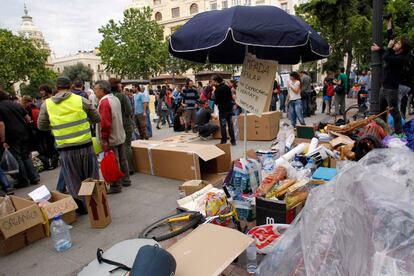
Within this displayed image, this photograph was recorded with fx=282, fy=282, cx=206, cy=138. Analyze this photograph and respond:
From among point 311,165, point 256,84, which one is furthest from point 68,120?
point 311,165

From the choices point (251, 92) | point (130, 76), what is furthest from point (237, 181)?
point (130, 76)

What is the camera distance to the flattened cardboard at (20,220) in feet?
10.1

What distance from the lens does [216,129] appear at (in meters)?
8.28

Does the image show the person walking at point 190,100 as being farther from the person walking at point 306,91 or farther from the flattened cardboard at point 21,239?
the flattened cardboard at point 21,239

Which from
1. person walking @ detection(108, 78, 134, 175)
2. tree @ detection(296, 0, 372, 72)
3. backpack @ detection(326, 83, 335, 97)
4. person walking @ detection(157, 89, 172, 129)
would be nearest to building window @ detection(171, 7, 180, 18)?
tree @ detection(296, 0, 372, 72)

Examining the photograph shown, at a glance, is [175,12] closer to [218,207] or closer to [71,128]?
[71,128]

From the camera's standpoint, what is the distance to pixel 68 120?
11.9 feet

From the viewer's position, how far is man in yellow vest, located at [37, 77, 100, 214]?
3.62m

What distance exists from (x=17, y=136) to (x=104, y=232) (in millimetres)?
3210

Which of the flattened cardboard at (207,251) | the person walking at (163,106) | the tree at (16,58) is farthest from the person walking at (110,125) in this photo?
the tree at (16,58)

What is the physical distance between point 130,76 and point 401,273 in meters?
36.5

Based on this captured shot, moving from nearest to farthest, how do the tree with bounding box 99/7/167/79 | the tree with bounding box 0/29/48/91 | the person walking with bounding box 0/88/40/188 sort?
the person walking with bounding box 0/88/40/188 → the tree with bounding box 0/29/48/91 → the tree with bounding box 99/7/167/79

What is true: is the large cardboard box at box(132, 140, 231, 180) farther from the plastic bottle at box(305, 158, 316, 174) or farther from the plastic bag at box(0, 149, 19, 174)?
the plastic bag at box(0, 149, 19, 174)

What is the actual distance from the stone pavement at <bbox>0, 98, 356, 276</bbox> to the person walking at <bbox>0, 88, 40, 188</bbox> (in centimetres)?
55
